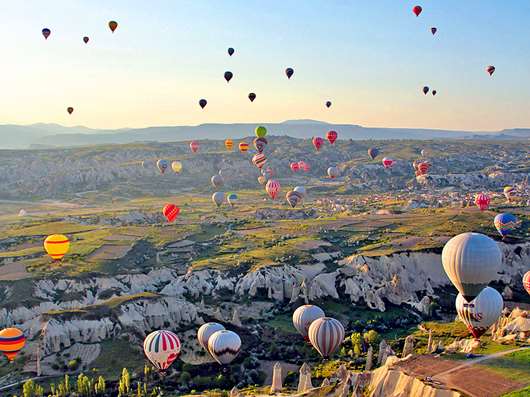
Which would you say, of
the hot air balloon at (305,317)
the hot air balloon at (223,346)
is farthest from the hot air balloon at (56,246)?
the hot air balloon at (305,317)

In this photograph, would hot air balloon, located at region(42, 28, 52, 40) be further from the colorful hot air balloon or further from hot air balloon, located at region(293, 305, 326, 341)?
hot air balloon, located at region(293, 305, 326, 341)

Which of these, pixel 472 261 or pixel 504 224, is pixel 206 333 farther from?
pixel 504 224

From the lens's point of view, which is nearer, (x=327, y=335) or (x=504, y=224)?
(x=327, y=335)

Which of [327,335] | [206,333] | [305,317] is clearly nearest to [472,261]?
[327,335]

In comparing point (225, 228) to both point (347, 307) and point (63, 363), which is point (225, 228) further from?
point (63, 363)

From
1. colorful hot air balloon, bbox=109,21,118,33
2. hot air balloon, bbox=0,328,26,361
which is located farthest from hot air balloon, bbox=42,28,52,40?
hot air balloon, bbox=0,328,26,361

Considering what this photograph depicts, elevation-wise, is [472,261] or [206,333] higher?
[472,261]
